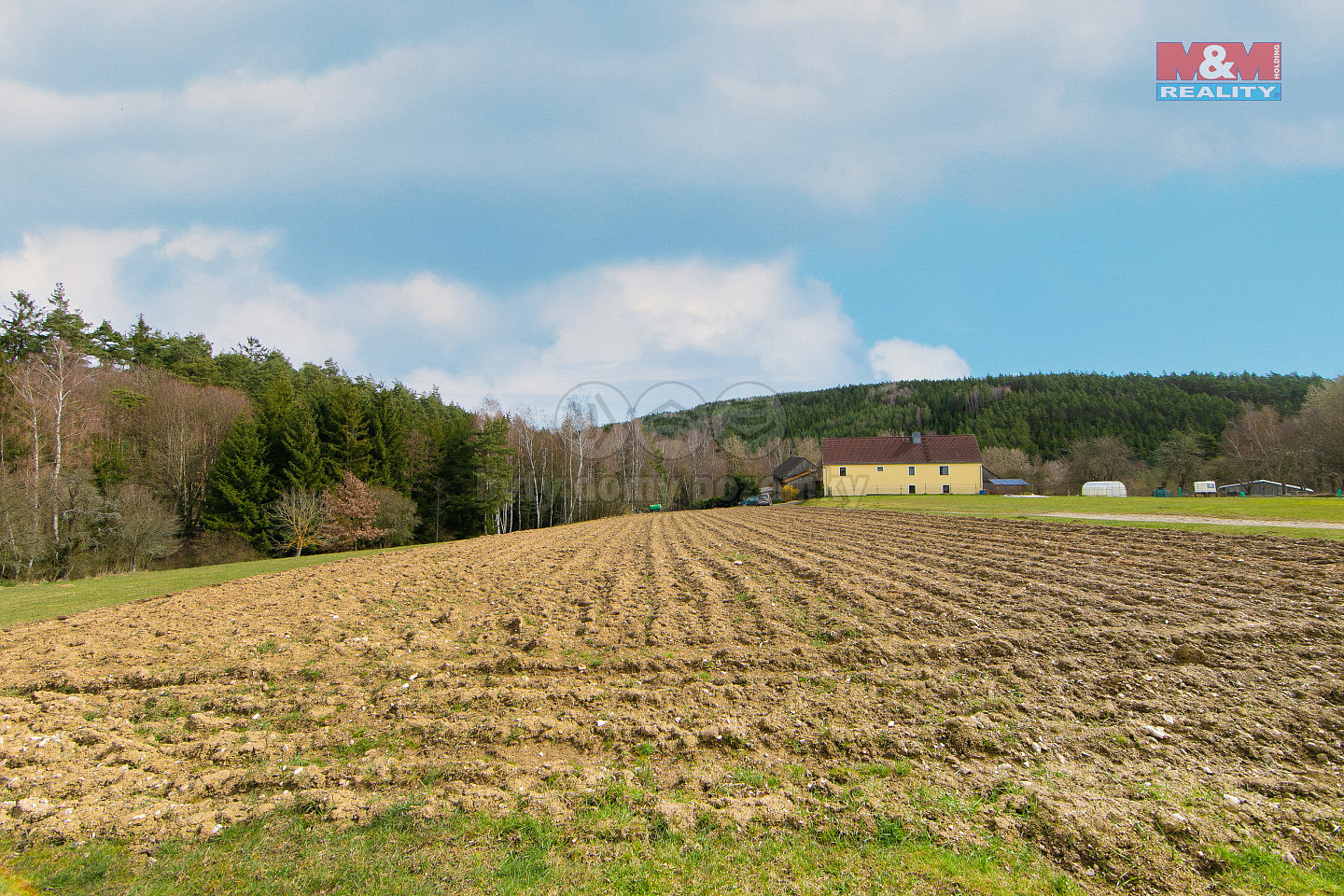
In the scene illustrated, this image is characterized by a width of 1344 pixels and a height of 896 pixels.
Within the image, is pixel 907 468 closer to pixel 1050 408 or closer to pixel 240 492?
pixel 240 492

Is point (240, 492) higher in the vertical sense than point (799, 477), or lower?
higher

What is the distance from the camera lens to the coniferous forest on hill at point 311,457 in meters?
26.8

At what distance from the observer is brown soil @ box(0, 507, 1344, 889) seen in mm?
4062

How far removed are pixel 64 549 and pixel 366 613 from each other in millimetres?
25437

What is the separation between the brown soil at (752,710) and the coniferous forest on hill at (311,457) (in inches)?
800

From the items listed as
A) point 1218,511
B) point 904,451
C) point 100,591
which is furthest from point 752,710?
point 904,451

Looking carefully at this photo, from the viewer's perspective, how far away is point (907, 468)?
2061 inches

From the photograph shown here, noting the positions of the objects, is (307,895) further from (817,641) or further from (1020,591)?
(1020,591)

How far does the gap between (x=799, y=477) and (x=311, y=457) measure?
46661 mm

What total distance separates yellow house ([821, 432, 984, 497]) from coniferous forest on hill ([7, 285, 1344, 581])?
9.35 m

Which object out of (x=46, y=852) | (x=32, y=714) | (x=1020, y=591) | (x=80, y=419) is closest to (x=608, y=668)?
(x=46, y=852)

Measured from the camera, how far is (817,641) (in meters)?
7.90

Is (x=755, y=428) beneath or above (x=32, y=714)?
above

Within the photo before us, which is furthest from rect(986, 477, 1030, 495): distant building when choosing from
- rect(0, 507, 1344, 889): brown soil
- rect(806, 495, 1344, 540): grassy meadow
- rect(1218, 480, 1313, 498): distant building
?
rect(0, 507, 1344, 889): brown soil
